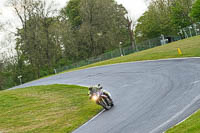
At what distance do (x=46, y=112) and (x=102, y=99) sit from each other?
4.77 m

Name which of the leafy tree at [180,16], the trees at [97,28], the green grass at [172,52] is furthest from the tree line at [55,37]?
the green grass at [172,52]

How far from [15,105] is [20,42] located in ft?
166

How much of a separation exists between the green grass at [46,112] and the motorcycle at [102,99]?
2.61 feet

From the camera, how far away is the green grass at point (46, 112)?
50.4ft

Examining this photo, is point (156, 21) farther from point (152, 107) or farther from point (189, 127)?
point (189, 127)

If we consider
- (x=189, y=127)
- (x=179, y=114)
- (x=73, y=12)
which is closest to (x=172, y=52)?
(x=179, y=114)

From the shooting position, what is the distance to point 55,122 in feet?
52.2

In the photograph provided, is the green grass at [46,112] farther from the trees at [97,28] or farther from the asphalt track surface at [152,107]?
the trees at [97,28]

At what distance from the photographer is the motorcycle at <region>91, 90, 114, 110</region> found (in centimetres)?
1512

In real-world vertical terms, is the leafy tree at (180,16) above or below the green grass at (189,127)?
above

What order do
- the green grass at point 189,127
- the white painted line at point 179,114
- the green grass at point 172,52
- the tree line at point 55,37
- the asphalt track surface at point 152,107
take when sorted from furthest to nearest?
the tree line at point 55,37 < the green grass at point 172,52 < the asphalt track surface at point 152,107 < the white painted line at point 179,114 < the green grass at point 189,127

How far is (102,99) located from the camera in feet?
50.8

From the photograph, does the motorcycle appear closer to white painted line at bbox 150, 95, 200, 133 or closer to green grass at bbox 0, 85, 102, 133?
green grass at bbox 0, 85, 102, 133

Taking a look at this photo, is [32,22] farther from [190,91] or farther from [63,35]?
[190,91]
